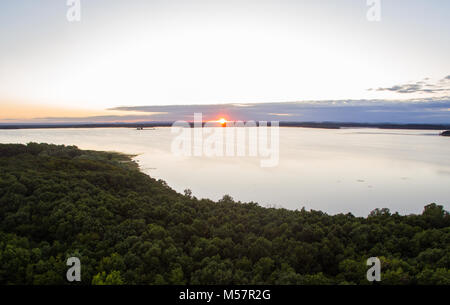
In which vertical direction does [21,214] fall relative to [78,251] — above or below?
above

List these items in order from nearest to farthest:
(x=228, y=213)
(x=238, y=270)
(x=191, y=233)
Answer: (x=238, y=270) < (x=191, y=233) < (x=228, y=213)

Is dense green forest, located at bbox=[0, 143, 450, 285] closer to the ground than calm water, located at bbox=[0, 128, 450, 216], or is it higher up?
higher up

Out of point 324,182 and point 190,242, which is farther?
point 324,182

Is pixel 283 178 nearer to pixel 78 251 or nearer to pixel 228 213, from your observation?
pixel 228 213

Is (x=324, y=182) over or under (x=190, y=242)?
under

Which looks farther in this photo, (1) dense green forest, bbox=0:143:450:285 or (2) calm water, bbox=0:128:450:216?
(2) calm water, bbox=0:128:450:216
